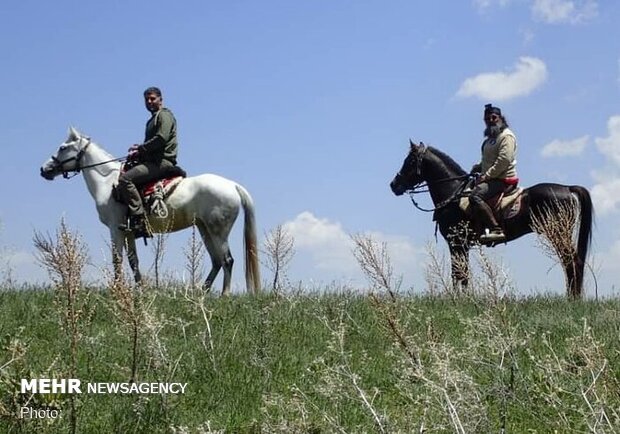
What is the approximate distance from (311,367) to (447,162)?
7.85 m

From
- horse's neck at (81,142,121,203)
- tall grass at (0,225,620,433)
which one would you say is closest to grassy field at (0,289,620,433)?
tall grass at (0,225,620,433)

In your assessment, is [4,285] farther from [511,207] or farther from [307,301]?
[511,207]

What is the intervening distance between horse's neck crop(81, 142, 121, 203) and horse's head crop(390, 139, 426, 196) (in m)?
4.45

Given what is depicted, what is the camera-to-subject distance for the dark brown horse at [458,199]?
12.0 metres

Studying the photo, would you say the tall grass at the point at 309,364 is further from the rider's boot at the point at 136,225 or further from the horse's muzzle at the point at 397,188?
the horse's muzzle at the point at 397,188

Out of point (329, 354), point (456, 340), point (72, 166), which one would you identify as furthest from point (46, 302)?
point (72, 166)

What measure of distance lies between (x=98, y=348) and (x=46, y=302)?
184 cm

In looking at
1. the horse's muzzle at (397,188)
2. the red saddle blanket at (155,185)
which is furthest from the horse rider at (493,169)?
the red saddle blanket at (155,185)

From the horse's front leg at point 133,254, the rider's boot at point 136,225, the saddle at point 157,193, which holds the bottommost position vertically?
the horse's front leg at point 133,254

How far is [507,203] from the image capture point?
12.3 metres

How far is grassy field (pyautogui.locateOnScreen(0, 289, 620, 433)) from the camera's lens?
437 centimetres

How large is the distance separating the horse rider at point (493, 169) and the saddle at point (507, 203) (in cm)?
6

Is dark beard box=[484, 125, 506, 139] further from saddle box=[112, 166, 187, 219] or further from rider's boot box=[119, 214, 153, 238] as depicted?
rider's boot box=[119, 214, 153, 238]

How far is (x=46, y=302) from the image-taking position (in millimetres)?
7797
